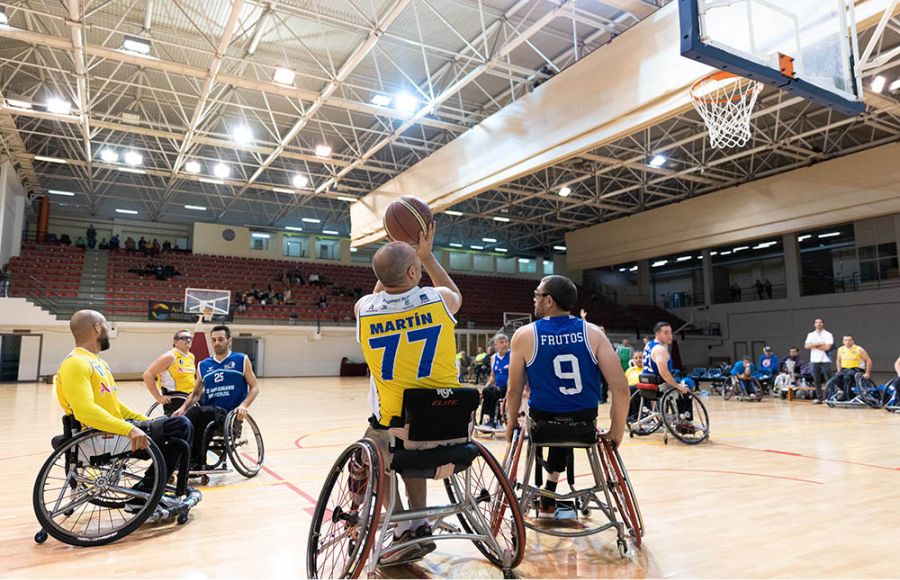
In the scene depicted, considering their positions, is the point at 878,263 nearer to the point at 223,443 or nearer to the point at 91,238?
the point at 223,443

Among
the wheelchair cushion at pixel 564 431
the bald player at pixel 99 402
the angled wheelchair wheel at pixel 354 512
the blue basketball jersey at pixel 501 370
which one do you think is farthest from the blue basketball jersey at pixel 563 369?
the blue basketball jersey at pixel 501 370

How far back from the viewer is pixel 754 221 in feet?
51.3

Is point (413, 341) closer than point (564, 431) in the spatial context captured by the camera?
Yes

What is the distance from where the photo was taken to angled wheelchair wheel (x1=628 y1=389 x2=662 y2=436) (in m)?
6.52

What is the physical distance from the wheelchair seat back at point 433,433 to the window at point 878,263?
21302 millimetres

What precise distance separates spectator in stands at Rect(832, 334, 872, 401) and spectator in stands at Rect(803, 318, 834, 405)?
29 centimetres

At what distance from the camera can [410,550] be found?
2.39m

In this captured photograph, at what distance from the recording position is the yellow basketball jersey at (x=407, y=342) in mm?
2188

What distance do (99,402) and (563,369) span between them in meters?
2.56

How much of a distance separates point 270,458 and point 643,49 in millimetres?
6956

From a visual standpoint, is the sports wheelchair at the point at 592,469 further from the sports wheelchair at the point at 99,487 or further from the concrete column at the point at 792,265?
the concrete column at the point at 792,265

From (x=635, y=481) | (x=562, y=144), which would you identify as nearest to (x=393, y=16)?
(x=562, y=144)

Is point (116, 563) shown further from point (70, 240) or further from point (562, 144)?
point (70, 240)

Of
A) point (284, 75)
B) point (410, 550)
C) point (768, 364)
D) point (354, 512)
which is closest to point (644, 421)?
point (410, 550)
